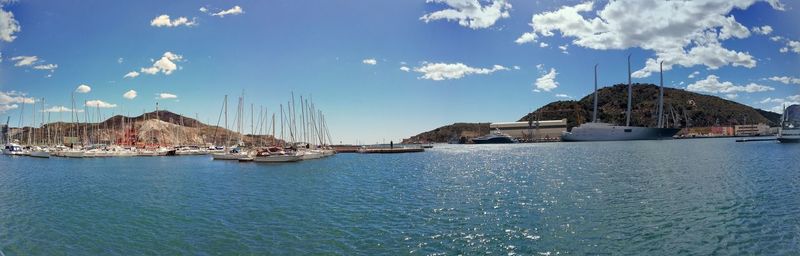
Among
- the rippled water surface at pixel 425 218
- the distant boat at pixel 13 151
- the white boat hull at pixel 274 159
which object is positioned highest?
the distant boat at pixel 13 151

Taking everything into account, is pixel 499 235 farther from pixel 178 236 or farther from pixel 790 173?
pixel 790 173

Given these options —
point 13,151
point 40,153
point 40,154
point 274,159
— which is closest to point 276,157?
point 274,159

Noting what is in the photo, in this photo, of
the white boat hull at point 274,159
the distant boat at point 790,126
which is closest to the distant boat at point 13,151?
the white boat hull at point 274,159

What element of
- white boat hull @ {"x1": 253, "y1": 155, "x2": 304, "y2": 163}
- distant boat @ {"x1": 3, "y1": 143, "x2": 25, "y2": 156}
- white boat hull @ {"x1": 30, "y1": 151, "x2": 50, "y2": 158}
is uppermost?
distant boat @ {"x1": 3, "y1": 143, "x2": 25, "y2": 156}

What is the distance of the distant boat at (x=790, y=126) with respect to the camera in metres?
119

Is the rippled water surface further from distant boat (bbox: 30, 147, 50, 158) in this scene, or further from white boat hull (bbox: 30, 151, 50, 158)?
distant boat (bbox: 30, 147, 50, 158)

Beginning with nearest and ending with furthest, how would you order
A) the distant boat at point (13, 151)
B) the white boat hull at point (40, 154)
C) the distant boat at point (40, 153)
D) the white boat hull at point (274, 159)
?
the white boat hull at point (274, 159) < the white boat hull at point (40, 154) < the distant boat at point (40, 153) < the distant boat at point (13, 151)

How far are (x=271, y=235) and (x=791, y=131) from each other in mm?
150196

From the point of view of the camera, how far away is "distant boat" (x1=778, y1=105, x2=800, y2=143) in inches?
4691

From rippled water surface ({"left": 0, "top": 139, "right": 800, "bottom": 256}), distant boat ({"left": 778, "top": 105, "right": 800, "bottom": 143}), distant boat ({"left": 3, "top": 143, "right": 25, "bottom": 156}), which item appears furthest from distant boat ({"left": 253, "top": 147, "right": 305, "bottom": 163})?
distant boat ({"left": 778, "top": 105, "right": 800, "bottom": 143})

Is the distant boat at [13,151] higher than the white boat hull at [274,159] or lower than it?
higher

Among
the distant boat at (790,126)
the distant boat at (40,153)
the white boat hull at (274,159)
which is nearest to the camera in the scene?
the white boat hull at (274,159)

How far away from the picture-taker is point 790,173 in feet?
135

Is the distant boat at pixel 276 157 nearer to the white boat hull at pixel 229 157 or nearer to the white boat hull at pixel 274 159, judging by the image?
the white boat hull at pixel 274 159
